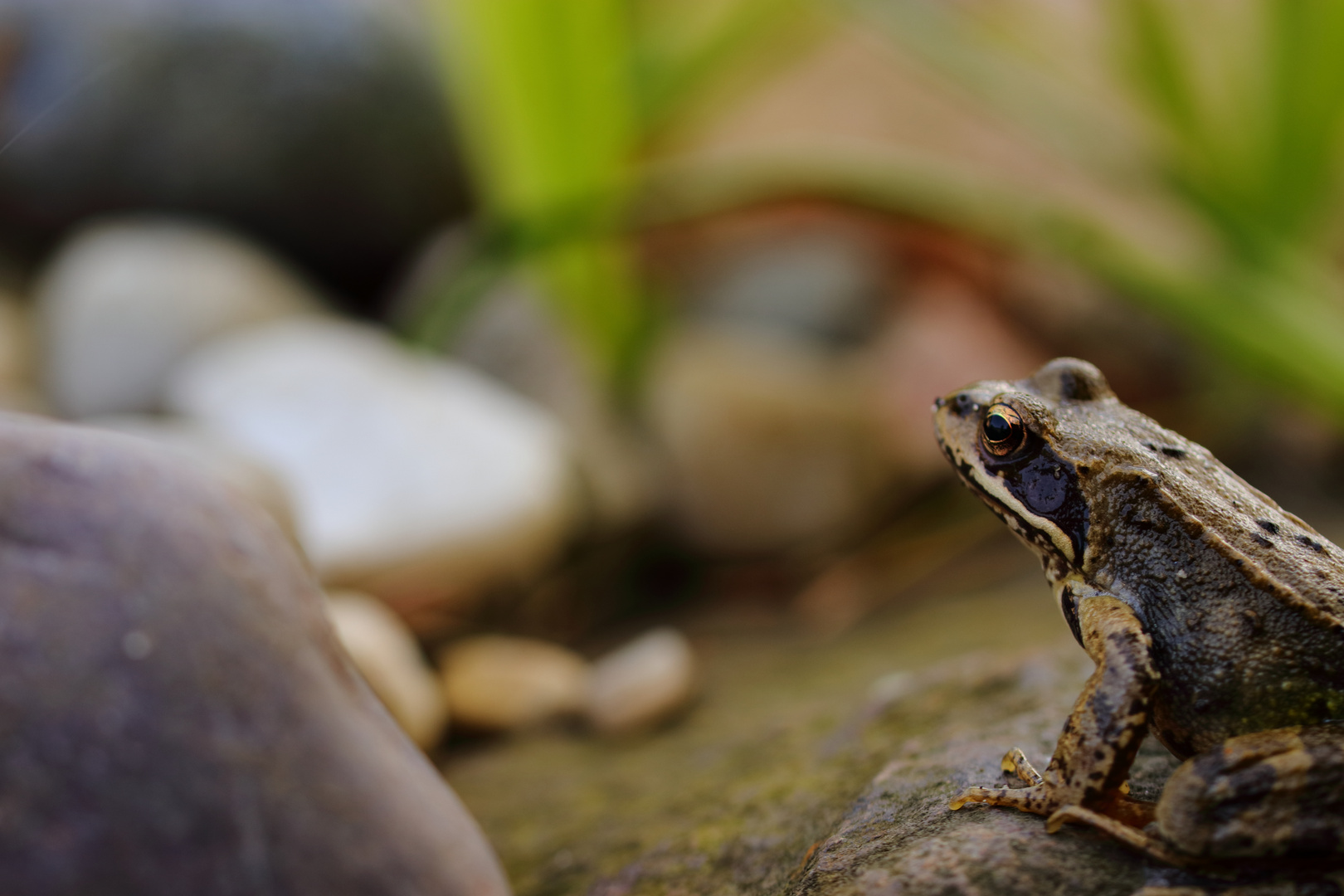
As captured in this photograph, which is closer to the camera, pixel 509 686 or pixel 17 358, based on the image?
pixel 509 686

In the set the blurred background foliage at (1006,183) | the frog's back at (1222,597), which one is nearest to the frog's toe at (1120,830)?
the frog's back at (1222,597)

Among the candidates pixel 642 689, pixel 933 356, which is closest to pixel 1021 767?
pixel 642 689

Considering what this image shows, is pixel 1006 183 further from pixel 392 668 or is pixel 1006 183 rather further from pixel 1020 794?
pixel 1020 794

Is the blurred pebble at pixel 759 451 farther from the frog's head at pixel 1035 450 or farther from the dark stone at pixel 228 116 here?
the frog's head at pixel 1035 450

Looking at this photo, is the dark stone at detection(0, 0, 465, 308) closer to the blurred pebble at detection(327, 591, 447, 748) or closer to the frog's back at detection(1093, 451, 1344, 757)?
the blurred pebble at detection(327, 591, 447, 748)

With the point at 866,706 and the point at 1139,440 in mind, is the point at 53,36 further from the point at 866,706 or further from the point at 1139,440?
the point at 1139,440

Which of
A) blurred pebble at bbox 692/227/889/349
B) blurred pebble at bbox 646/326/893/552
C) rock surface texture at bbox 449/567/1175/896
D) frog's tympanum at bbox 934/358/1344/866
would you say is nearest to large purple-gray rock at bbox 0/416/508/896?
rock surface texture at bbox 449/567/1175/896

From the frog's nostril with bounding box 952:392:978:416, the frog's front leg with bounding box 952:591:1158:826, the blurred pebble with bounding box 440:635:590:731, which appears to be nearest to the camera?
the frog's front leg with bounding box 952:591:1158:826

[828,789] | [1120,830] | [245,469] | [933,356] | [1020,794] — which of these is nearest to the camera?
[1120,830]
